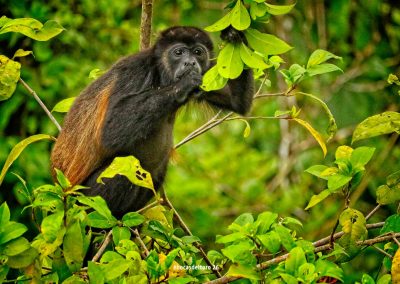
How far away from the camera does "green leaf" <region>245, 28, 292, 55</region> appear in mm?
2971

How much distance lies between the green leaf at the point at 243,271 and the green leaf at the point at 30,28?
1.31m

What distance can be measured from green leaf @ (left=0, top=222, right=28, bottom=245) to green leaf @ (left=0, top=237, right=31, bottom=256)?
0.02 meters

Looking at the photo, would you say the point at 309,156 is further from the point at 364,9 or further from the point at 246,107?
the point at 246,107

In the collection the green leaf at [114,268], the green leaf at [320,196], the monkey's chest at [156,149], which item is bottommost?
the monkey's chest at [156,149]

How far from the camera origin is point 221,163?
8.84 m

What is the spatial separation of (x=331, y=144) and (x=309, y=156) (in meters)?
0.28

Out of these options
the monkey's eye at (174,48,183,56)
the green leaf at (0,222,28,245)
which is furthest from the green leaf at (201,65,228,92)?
the monkey's eye at (174,48,183,56)

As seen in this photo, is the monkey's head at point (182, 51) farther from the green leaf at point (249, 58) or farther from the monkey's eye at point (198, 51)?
the green leaf at point (249, 58)

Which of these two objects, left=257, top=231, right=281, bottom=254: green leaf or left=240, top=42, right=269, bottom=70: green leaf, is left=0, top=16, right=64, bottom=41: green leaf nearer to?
left=240, top=42, right=269, bottom=70: green leaf

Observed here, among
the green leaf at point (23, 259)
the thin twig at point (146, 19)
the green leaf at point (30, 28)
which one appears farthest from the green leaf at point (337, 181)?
the thin twig at point (146, 19)

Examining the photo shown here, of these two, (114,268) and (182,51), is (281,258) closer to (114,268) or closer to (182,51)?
(114,268)

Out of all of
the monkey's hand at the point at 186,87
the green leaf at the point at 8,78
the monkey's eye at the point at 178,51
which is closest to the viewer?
the green leaf at the point at 8,78

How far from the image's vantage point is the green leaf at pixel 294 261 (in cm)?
282

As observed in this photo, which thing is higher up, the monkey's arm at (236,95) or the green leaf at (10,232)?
the green leaf at (10,232)
